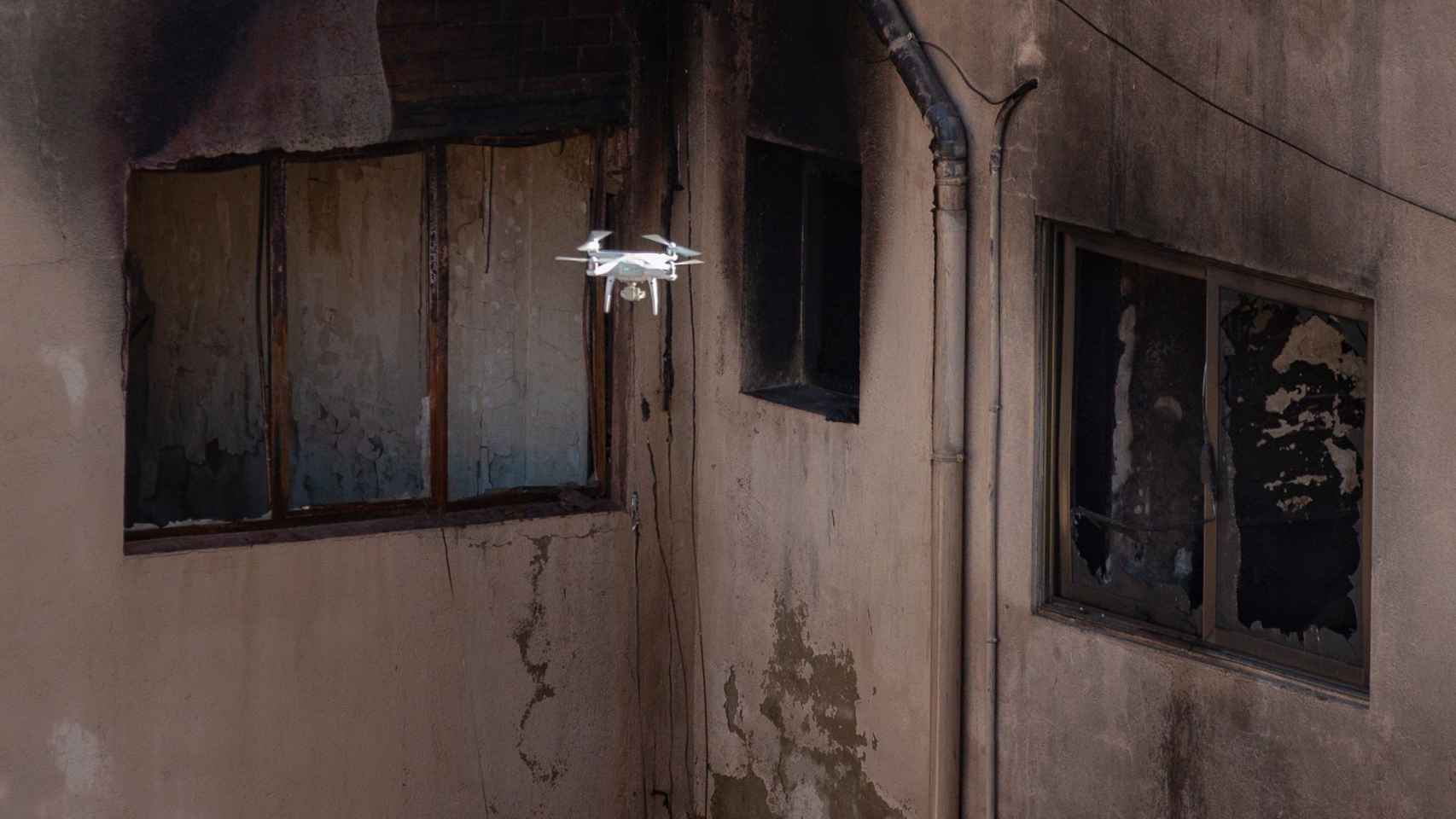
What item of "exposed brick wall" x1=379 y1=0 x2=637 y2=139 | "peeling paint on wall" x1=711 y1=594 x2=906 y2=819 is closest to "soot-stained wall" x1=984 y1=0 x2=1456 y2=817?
"peeling paint on wall" x1=711 y1=594 x2=906 y2=819

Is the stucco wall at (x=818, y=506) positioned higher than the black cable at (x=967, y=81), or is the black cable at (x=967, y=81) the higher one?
the black cable at (x=967, y=81)

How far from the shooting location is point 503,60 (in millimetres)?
7148

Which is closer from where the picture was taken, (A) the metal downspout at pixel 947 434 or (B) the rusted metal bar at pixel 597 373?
(A) the metal downspout at pixel 947 434

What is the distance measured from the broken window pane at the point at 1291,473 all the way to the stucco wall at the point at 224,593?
11.0 feet

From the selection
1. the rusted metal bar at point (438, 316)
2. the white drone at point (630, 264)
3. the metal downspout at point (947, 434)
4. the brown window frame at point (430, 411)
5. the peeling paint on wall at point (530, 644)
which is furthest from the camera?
the peeling paint on wall at point (530, 644)

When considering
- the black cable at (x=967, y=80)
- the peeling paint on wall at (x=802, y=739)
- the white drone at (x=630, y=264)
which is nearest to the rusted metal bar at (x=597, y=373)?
the peeling paint on wall at (x=802, y=739)

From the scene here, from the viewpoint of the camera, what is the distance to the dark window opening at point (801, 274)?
24.1 feet

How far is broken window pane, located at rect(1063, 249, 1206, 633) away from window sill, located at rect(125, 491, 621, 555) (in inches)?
109

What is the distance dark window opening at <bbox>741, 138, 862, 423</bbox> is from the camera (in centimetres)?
734

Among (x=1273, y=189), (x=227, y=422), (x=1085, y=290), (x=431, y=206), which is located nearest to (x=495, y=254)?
(x=431, y=206)

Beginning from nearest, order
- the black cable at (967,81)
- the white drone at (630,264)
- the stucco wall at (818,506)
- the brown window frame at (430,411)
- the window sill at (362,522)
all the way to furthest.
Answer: the white drone at (630,264)
the black cable at (967,81)
the stucco wall at (818,506)
the window sill at (362,522)
the brown window frame at (430,411)

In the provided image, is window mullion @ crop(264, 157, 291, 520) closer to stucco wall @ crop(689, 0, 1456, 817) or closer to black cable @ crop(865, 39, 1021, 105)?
stucco wall @ crop(689, 0, 1456, 817)

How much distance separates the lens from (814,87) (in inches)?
270

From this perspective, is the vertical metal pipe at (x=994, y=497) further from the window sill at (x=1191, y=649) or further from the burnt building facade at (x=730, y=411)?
the window sill at (x=1191, y=649)
